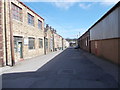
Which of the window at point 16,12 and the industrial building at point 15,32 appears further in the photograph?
the window at point 16,12

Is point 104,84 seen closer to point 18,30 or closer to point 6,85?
point 6,85

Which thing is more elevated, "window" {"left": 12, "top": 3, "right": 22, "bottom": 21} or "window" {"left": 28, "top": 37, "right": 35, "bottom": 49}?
"window" {"left": 12, "top": 3, "right": 22, "bottom": 21}

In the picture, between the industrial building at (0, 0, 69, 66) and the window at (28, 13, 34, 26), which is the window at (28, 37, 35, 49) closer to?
the industrial building at (0, 0, 69, 66)

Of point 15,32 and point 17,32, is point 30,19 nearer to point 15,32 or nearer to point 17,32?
point 17,32

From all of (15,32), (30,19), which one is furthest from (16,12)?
(30,19)

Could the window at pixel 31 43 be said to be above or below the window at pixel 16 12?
below

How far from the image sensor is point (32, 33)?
62.6ft

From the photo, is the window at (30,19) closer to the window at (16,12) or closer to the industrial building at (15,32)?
the industrial building at (15,32)

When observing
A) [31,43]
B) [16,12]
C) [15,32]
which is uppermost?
[16,12]

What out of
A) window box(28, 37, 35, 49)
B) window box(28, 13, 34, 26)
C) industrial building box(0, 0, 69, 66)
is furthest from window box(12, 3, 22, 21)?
window box(28, 37, 35, 49)

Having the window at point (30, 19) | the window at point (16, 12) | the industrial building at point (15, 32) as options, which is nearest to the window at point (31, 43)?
the industrial building at point (15, 32)

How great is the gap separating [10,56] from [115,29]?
9.73 m

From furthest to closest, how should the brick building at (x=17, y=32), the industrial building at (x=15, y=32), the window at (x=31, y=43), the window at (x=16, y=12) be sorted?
the window at (x=31, y=43)
the window at (x=16, y=12)
the brick building at (x=17, y=32)
the industrial building at (x=15, y=32)

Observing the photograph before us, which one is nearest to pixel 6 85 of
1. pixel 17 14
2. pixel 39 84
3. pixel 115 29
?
pixel 39 84
